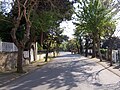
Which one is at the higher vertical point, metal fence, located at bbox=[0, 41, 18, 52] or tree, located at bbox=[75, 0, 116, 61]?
tree, located at bbox=[75, 0, 116, 61]

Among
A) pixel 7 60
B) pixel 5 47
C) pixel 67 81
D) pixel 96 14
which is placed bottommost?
pixel 67 81

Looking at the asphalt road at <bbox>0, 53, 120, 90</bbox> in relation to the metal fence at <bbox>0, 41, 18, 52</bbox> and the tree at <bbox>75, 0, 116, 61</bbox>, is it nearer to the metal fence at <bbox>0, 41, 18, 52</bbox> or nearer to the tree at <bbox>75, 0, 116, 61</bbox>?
the metal fence at <bbox>0, 41, 18, 52</bbox>

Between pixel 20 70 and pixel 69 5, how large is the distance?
9028 millimetres

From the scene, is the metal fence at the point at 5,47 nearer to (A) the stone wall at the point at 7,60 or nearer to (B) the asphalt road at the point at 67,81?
(A) the stone wall at the point at 7,60

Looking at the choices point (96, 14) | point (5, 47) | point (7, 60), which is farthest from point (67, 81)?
point (96, 14)

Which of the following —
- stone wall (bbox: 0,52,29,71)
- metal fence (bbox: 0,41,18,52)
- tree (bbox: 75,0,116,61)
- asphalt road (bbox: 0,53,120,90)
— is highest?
tree (bbox: 75,0,116,61)

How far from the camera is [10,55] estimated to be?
29.3 meters

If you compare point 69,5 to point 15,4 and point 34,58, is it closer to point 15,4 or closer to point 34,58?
point 15,4

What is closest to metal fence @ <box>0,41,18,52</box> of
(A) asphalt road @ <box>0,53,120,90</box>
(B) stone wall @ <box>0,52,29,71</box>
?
(B) stone wall @ <box>0,52,29,71</box>

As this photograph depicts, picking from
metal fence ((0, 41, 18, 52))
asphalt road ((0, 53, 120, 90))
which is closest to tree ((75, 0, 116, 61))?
metal fence ((0, 41, 18, 52))

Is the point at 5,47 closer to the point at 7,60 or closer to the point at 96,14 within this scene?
the point at 7,60

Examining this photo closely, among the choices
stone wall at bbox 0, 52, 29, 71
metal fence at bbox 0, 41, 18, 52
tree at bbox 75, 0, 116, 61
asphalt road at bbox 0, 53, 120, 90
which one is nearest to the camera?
asphalt road at bbox 0, 53, 120, 90

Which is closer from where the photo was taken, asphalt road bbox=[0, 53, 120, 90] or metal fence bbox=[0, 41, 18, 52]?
asphalt road bbox=[0, 53, 120, 90]

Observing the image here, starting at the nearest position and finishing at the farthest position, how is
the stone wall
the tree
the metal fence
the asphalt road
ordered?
the asphalt road → the stone wall → the metal fence → the tree
